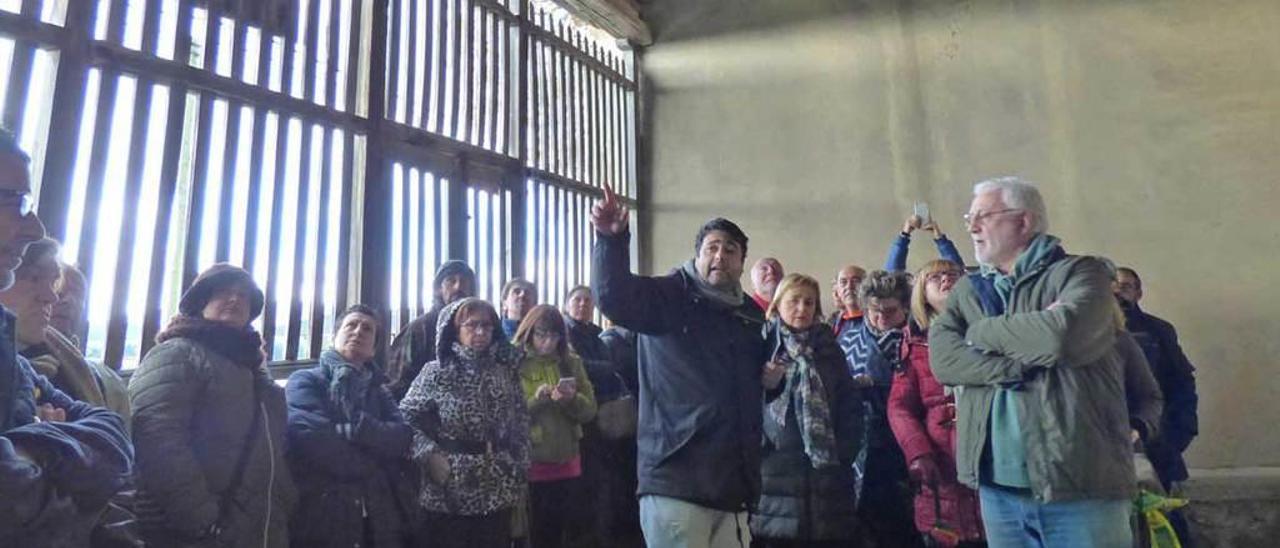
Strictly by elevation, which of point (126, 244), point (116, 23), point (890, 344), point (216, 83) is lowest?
point (890, 344)

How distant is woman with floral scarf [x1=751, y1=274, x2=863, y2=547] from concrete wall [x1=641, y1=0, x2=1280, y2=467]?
290 cm

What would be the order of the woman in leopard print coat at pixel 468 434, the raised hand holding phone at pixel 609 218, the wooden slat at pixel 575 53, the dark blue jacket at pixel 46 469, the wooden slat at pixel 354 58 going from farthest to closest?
1. the wooden slat at pixel 575 53
2. the wooden slat at pixel 354 58
3. the woman in leopard print coat at pixel 468 434
4. the raised hand holding phone at pixel 609 218
5. the dark blue jacket at pixel 46 469

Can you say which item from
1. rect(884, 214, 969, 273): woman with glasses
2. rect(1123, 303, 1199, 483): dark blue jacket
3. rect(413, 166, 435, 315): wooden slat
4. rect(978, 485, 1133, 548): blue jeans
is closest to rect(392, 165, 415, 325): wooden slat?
rect(413, 166, 435, 315): wooden slat

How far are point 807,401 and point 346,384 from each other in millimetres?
1592

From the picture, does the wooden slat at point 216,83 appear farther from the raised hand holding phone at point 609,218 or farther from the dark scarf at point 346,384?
the raised hand holding phone at point 609,218

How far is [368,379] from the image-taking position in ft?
8.59

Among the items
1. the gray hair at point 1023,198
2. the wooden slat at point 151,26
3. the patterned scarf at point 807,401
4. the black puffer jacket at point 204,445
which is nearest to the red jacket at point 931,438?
the patterned scarf at point 807,401

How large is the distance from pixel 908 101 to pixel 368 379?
442cm

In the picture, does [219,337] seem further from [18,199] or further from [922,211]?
[922,211]

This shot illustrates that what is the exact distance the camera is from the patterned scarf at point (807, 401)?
2557 mm

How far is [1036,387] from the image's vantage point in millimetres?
1794

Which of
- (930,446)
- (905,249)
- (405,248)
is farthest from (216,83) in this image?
(905,249)

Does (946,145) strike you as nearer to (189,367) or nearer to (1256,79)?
(1256,79)

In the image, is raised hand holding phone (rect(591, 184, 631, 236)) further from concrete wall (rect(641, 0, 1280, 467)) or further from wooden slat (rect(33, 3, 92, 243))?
concrete wall (rect(641, 0, 1280, 467))
